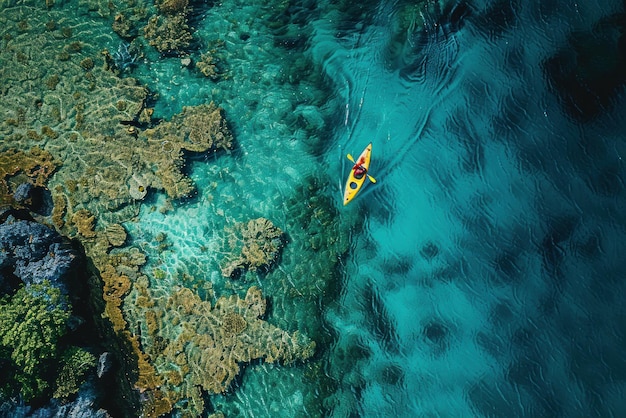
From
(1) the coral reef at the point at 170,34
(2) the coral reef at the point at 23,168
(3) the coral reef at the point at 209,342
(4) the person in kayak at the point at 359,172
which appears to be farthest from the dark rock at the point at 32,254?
(4) the person in kayak at the point at 359,172

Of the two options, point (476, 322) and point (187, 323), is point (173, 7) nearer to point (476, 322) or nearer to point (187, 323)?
point (187, 323)

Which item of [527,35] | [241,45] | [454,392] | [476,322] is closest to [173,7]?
[241,45]

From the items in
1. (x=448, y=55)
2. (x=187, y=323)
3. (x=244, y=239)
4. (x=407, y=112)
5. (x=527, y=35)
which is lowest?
(x=187, y=323)

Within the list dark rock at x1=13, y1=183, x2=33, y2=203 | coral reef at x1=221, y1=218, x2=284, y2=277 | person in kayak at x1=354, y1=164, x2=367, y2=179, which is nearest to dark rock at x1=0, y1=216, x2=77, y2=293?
dark rock at x1=13, y1=183, x2=33, y2=203

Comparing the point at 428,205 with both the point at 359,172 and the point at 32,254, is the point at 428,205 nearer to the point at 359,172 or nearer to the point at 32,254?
the point at 359,172

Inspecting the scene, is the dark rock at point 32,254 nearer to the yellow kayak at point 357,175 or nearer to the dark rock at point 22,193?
the dark rock at point 22,193

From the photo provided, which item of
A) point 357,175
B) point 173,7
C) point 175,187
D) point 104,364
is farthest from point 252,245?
point 173,7
